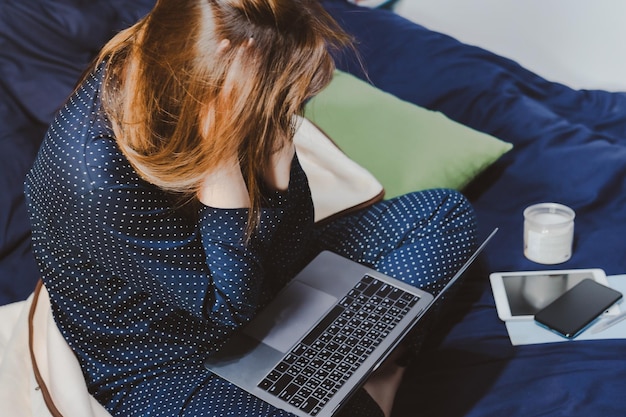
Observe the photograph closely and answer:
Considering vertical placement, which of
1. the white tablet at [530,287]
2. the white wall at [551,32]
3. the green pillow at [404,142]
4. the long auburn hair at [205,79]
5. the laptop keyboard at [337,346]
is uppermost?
the long auburn hair at [205,79]

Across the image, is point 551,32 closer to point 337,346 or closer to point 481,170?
point 481,170

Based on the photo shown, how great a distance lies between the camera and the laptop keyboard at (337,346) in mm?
1166

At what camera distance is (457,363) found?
1.37 meters

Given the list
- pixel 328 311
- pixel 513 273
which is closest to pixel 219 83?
pixel 328 311

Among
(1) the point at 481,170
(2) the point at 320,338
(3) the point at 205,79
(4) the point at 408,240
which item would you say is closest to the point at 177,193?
(3) the point at 205,79

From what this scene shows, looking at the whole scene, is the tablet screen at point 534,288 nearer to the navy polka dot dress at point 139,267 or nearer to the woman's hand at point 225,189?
the navy polka dot dress at point 139,267

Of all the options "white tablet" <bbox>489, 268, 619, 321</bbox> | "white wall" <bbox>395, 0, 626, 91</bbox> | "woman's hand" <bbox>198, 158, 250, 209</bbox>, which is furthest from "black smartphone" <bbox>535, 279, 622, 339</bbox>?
"white wall" <bbox>395, 0, 626, 91</bbox>

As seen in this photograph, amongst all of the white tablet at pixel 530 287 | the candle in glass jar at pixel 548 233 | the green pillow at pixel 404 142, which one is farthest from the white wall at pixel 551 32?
the white tablet at pixel 530 287

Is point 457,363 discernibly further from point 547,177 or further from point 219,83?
point 219,83

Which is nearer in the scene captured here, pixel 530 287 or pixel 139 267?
pixel 139 267

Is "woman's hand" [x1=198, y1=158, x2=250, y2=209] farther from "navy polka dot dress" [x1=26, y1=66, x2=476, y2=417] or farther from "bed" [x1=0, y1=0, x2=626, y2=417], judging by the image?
"bed" [x1=0, y1=0, x2=626, y2=417]

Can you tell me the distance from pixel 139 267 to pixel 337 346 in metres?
0.32

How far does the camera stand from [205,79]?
1011 mm

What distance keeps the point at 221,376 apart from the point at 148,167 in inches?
13.7
